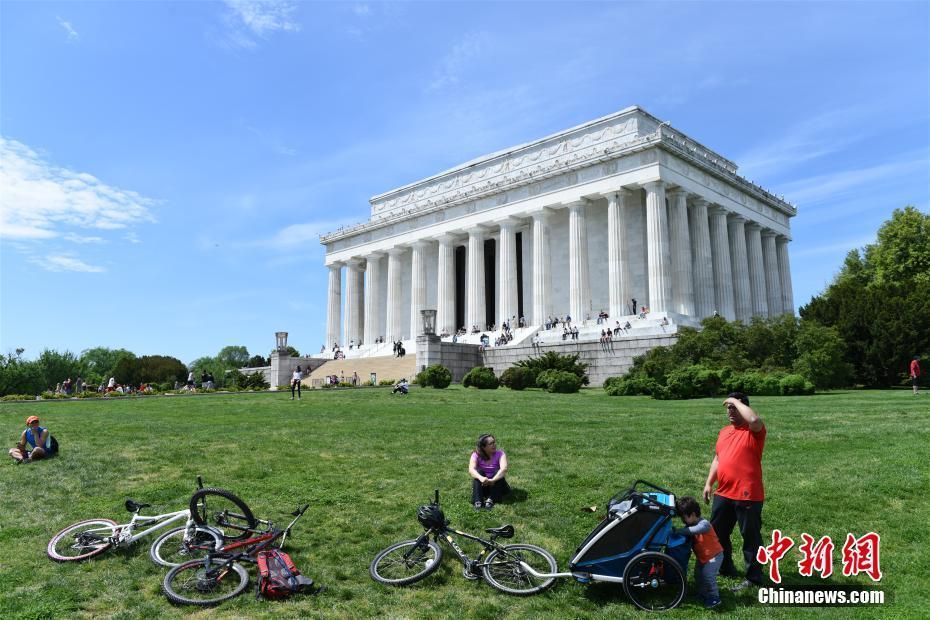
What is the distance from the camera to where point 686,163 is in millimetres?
52312

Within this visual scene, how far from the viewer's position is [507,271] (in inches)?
2319

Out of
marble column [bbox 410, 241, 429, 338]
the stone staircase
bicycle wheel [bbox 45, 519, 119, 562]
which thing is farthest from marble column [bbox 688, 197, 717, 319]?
bicycle wheel [bbox 45, 519, 119, 562]

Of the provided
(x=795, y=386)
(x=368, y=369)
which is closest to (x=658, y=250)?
(x=795, y=386)

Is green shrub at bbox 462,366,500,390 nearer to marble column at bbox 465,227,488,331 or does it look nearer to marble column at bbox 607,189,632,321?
marble column at bbox 607,189,632,321

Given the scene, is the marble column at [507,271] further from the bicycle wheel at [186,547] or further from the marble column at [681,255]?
the bicycle wheel at [186,547]

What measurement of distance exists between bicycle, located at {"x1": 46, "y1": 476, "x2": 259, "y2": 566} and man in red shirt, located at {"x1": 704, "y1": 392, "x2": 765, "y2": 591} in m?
5.75

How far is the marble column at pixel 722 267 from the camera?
55.6 meters

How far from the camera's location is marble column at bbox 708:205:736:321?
5556cm

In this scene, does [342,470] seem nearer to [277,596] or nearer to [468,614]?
[277,596]

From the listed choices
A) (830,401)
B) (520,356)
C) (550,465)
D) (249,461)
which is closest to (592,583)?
(550,465)

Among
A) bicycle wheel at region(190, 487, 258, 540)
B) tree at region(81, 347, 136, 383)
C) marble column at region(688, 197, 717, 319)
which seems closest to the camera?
bicycle wheel at region(190, 487, 258, 540)

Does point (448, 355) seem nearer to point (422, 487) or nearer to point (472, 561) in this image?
point (422, 487)

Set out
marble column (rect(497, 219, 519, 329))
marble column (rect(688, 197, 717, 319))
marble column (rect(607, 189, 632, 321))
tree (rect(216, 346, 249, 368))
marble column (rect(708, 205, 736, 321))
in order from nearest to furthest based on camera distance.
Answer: marble column (rect(607, 189, 632, 321)) → marble column (rect(688, 197, 717, 319)) → marble column (rect(708, 205, 736, 321)) → marble column (rect(497, 219, 519, 329)) → tree (rect(216, 346, 249, 368))
